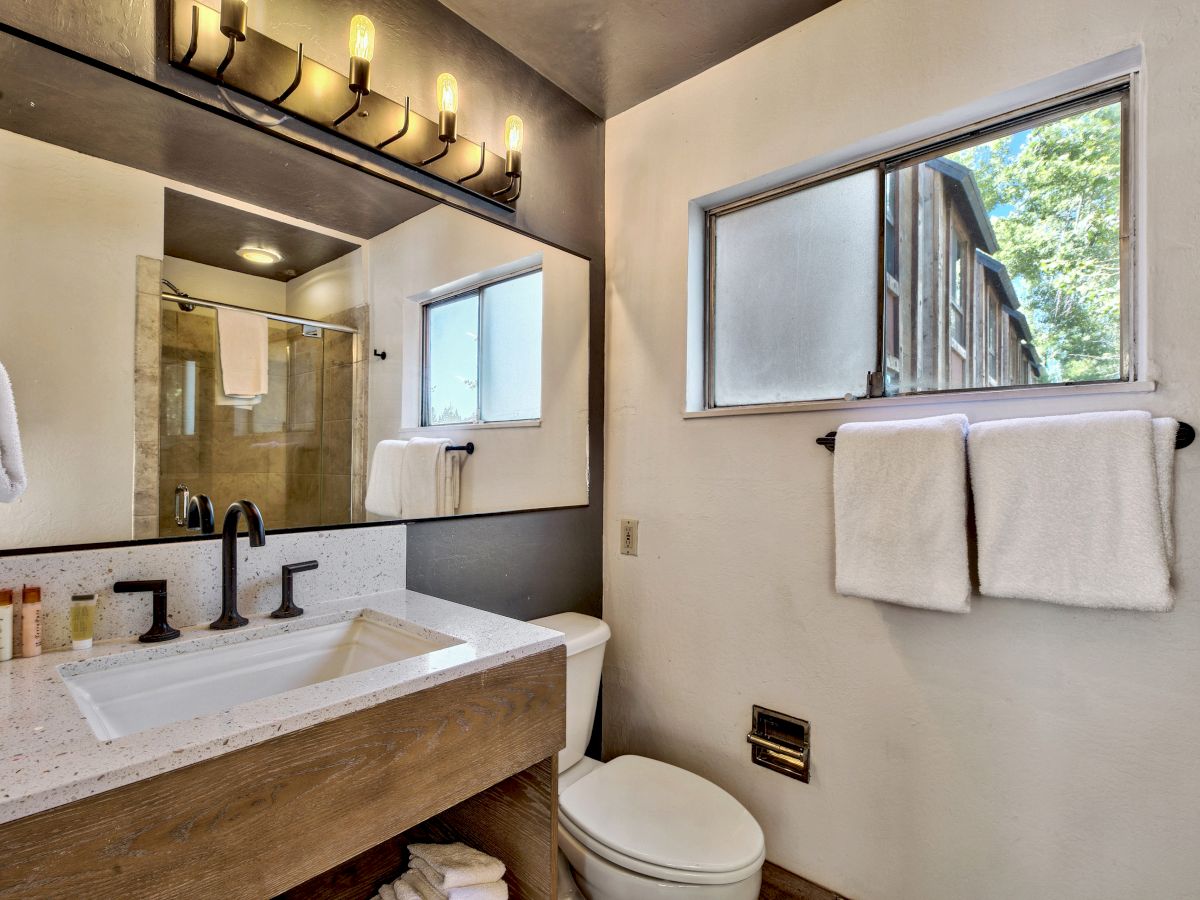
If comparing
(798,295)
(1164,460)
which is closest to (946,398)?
(1164,460)

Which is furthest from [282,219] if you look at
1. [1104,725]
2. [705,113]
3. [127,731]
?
[1104,725]

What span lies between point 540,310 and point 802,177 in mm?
818

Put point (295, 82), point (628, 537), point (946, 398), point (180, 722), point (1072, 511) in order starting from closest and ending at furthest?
point (180, 722) < point (1072, 511) < point (295, 82) < point (946, 398) < point (628, 537)

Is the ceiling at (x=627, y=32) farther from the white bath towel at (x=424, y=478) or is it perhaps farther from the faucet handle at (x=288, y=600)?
the faucet handle at (x=288, y=600)

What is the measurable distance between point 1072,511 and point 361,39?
1.70 metres

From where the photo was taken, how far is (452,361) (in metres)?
1.51

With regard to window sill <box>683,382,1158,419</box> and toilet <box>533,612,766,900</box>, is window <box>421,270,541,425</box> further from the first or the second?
toilet <box>533,612,766,900</box>

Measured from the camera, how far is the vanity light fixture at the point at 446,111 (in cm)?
139

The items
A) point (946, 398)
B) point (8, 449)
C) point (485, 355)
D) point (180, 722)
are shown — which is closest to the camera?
point (180, 722)

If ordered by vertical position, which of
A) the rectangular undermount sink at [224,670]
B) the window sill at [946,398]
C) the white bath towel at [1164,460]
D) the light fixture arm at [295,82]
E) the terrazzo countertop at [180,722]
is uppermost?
the light fixture arm at [295,82]

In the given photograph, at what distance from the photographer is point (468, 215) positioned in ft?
5.07

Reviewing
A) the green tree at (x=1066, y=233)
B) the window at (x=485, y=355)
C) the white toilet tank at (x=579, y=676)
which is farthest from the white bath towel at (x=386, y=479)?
the green tree at (x=1066, y=233)

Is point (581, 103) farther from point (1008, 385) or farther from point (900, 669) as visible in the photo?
point (900, 669)

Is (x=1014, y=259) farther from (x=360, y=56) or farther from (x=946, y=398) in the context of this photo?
(x=360, y=56)
